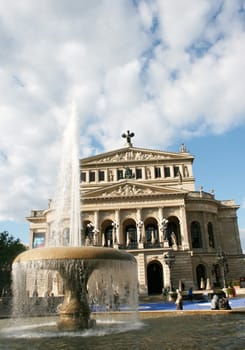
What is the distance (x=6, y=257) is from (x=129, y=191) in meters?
19.4

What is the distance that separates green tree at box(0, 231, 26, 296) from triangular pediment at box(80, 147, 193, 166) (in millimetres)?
16307

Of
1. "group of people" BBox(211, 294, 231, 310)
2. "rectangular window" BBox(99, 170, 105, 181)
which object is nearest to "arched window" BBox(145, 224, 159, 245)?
"rectangular window" BBox(99, 170, 105, 181)

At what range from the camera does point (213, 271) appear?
4562cm

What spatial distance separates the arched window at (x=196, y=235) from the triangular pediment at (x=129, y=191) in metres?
6.06

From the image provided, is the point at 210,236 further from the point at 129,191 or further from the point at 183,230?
the point at 129,191

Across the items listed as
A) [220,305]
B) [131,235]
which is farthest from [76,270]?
[131,235]

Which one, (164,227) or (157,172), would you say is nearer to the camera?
(164,227)

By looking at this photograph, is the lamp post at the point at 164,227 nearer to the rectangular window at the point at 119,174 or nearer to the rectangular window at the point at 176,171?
the rectangular window at the point at 176,171

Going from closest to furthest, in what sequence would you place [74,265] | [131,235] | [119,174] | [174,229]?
[74,265] < [131,235] < [174,229] < [119,174]

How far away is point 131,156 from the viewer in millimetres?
55906

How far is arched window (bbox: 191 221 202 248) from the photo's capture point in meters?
47.2

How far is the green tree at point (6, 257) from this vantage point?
150 ft

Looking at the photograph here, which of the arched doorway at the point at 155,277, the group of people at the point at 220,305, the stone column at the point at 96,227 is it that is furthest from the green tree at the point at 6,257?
the group of people at the point at 220,305

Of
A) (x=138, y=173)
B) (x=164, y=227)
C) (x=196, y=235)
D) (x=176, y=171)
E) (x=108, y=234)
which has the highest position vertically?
(x=176, y=171)
